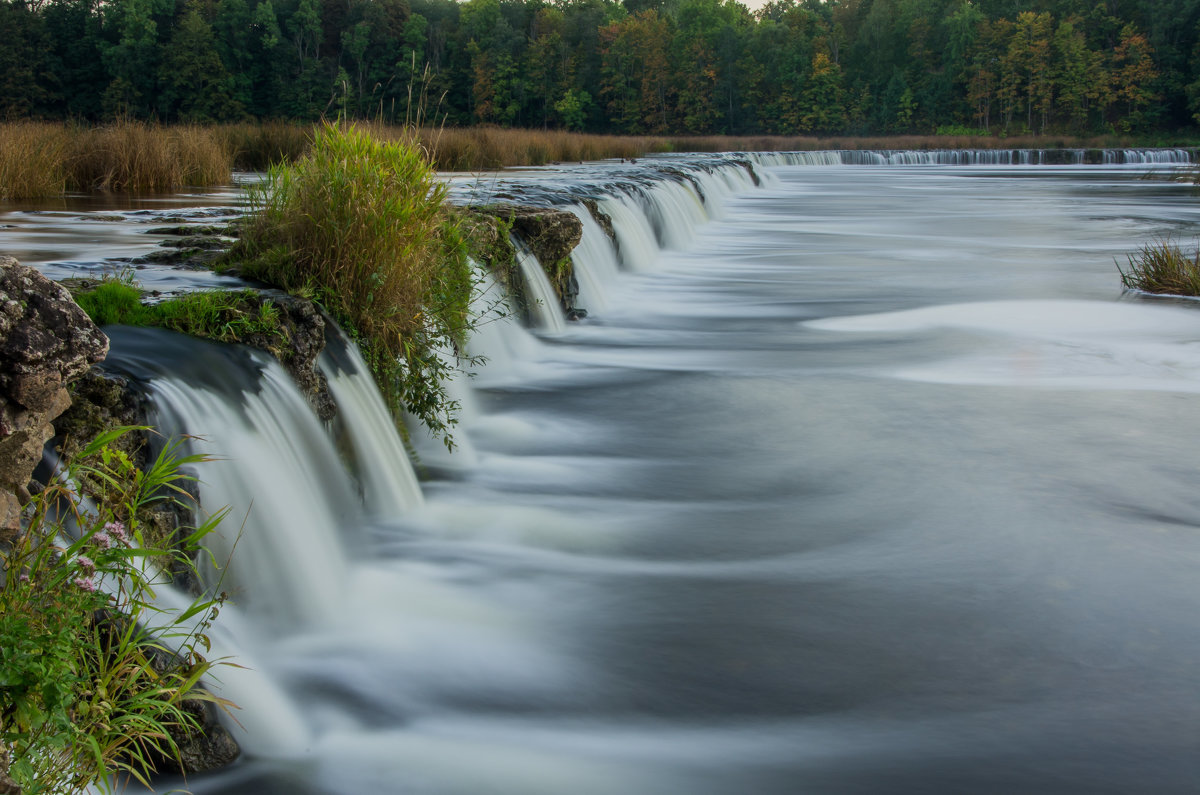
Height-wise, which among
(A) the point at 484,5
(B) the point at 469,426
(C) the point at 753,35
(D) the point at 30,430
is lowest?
(B) the point at 469,426

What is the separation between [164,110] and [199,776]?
262 feet

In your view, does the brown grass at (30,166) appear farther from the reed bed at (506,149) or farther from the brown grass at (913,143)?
the brown grass at (913,143)

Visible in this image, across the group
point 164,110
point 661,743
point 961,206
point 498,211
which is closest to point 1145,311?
point 498,211

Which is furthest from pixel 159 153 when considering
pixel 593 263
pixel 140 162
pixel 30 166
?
pixel 593 263

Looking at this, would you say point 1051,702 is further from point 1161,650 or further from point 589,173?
point 589,173

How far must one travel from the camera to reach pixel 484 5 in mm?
110812

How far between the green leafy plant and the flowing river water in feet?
1.04

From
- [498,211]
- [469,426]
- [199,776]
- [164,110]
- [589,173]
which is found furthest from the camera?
[164,110]

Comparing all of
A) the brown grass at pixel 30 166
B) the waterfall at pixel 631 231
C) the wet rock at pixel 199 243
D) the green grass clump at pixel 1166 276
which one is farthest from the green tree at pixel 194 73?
the wet rock at pixel 199 243

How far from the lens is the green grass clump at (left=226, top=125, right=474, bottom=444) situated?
5.01 m

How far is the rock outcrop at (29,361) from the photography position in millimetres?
2287

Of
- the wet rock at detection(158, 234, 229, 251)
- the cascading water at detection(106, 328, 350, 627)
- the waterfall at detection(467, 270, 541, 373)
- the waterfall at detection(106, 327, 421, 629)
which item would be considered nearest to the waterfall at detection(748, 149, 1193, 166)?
the waterfall at detection(467, 270, 541, 373)

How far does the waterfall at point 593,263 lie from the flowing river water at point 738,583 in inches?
76.7

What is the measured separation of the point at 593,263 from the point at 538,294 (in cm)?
229
